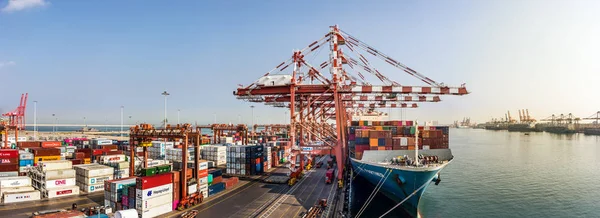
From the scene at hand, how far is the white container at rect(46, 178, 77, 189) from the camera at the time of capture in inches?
1185

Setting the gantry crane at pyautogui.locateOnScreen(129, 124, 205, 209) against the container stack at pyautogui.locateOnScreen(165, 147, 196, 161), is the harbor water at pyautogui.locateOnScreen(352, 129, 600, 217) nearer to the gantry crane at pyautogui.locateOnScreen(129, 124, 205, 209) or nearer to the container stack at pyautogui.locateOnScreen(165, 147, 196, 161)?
the gantry crane at pyautogui.locateOnScreen(129, 124, 205, 209)

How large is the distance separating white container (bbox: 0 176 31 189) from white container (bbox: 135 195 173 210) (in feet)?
54.3

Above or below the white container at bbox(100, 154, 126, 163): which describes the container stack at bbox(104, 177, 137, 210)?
below

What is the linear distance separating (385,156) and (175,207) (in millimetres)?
19419

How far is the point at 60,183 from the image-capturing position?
30.8 m

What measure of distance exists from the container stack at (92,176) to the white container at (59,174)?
44.5 inches

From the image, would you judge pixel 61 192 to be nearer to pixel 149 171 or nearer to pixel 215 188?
pixel 149 171

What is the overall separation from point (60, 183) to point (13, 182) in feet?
13.1

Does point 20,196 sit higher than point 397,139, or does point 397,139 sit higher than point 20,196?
point 397,139

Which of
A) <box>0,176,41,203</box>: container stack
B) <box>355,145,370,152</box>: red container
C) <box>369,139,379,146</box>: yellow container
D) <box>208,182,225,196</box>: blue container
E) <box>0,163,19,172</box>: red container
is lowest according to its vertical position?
<box>208,182,225,196</box>: blue container

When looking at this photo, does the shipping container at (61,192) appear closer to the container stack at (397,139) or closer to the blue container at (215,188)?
the blue container at (215,188)

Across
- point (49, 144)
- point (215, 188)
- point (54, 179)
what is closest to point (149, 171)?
point (215, 188)

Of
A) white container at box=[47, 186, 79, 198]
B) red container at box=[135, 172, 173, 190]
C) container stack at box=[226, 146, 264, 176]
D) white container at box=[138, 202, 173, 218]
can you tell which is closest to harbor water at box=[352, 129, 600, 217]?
container stack at box=[226, 146, 264, 176]

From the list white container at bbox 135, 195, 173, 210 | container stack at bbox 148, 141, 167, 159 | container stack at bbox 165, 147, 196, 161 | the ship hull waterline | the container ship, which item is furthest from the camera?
container stack at bbox 148, 141, 167, 159
